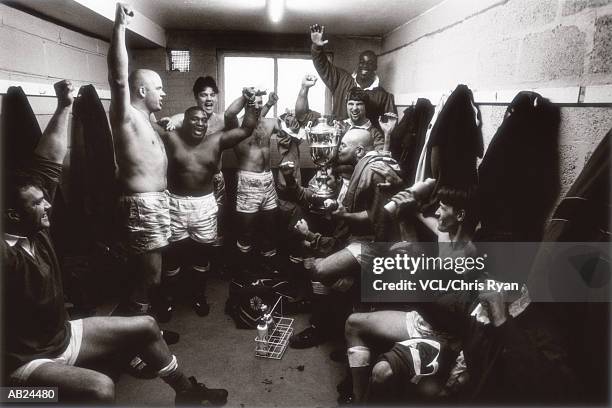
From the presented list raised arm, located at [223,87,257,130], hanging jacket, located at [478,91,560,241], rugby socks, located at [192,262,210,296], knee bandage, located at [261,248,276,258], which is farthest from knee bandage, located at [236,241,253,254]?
hanging jacket, located at [478,91,560,241]

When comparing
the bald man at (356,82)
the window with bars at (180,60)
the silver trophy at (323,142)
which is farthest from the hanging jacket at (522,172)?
the window with bars at (180,60)

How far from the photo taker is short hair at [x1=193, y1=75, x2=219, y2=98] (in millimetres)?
2797

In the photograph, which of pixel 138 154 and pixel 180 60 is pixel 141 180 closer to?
pixel 138 154

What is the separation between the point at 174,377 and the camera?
189 cm

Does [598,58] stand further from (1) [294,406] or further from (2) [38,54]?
(2) [38,54]

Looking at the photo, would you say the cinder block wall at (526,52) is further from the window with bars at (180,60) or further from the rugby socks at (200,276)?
the rugby socks at (200,276)

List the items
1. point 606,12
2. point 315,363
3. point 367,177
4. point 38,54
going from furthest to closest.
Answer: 1. point 315,363
2. point 367,177
3. point 38,54
4. point 606,12

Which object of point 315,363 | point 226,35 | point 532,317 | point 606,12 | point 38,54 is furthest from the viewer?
point 226,35

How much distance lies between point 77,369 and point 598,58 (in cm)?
223

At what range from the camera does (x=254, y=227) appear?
10.7 ft

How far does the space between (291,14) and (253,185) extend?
4.23ft

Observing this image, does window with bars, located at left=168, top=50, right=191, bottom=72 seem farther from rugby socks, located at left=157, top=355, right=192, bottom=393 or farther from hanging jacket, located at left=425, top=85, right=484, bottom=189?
rugby socks, located at left=157, top=355, right=192, bottom=393

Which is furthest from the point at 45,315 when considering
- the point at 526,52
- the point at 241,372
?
the point at 526,52

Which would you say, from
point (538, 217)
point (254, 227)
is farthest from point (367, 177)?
point (254, 227)
